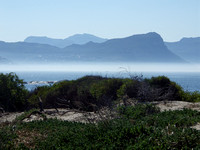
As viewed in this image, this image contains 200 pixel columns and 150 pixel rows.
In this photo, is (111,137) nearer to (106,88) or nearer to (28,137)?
(28,137)

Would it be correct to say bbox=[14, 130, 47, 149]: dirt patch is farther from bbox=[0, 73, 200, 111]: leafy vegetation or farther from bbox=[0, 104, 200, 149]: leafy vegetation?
bbox=[0, 73, 200, 111]: leafy vegetation

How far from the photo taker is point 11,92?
22312mm

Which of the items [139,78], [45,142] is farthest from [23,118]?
[139,78]

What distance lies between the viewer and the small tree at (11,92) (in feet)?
73.2

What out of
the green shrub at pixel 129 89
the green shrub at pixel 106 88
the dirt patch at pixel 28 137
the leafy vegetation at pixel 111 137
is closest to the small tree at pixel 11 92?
the green shrub at pixel 106 88

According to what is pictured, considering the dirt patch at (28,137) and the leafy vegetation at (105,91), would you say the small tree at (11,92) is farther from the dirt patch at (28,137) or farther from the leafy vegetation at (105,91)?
the dirt patch at (28,137)

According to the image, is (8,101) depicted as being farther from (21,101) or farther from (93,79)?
(93,79)

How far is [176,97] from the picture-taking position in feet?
73.4

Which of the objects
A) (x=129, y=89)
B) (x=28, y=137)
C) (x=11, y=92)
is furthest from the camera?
(x=11, y=92)

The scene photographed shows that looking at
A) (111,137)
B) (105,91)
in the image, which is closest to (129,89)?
(105,91)

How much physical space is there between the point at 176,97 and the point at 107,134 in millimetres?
15322

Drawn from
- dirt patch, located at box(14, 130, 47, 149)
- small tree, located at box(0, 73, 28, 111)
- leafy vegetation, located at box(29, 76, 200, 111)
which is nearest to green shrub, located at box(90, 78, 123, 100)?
leafy vegetation, located at box(29, 76, 200, 111)

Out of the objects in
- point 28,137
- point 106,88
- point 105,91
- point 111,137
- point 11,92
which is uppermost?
point 106,88

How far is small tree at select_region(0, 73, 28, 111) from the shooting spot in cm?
2230
